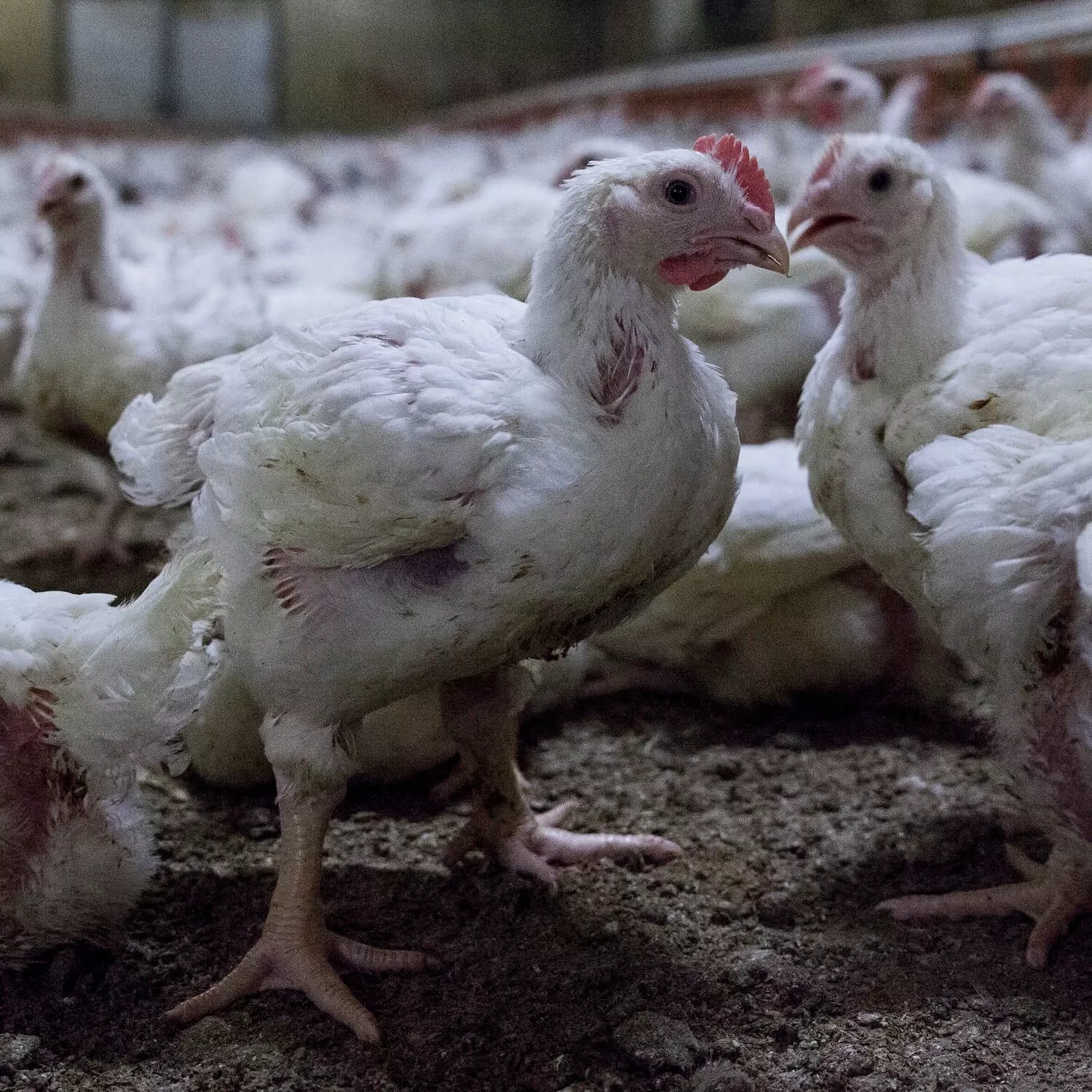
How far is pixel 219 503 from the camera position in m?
1.94

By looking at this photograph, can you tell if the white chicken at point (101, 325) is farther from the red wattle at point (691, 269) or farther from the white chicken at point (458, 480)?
the red wattle at point (691, 269)

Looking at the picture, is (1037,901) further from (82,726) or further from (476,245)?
(476,245)

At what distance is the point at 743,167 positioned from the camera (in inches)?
74.3

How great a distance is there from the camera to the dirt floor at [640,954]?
1.81 meters

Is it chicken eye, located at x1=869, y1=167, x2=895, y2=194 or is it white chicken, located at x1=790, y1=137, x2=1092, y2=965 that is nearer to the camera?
white chicken, located at x1=790, y1=137, x2=1092, y2=965

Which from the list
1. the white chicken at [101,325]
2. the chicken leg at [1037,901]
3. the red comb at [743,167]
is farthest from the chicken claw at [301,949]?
the white chicken at [101,325]

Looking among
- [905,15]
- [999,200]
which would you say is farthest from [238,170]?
[999,200]

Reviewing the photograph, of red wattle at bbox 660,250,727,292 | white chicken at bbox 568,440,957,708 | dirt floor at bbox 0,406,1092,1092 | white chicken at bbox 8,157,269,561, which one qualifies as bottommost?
dirt floor at bbox 0,406,1092,1092

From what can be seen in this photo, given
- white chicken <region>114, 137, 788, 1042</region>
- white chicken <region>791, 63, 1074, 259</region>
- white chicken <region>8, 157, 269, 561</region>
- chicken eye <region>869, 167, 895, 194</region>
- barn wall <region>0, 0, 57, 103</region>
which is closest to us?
white chicken <region>114, 137, 788, 1042</region>

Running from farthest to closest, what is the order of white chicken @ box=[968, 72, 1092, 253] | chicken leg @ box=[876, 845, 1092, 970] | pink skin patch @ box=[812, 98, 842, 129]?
pink skin patch @ box=[812, 98, 842, 129], white chicken @ box=[968, 72, 1092, 253], chicken leg @ box=[876, 845, 1092, 970]

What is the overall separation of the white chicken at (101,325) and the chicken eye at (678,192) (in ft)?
6.30

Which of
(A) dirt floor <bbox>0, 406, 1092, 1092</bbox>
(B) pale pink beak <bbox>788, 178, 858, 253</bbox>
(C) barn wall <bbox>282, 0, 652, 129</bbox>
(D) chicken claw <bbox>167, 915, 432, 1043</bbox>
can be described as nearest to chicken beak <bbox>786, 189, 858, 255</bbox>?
(B) pale pink beak <bbox>788, 178, 858, 253</bbox>

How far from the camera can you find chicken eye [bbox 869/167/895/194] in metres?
2.25

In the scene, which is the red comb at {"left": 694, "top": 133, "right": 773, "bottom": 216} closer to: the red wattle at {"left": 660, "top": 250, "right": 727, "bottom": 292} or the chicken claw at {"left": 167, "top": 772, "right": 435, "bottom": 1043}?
the red wattle at {"left": 660, "top": 250, "right": 727, "bottom": 292}
